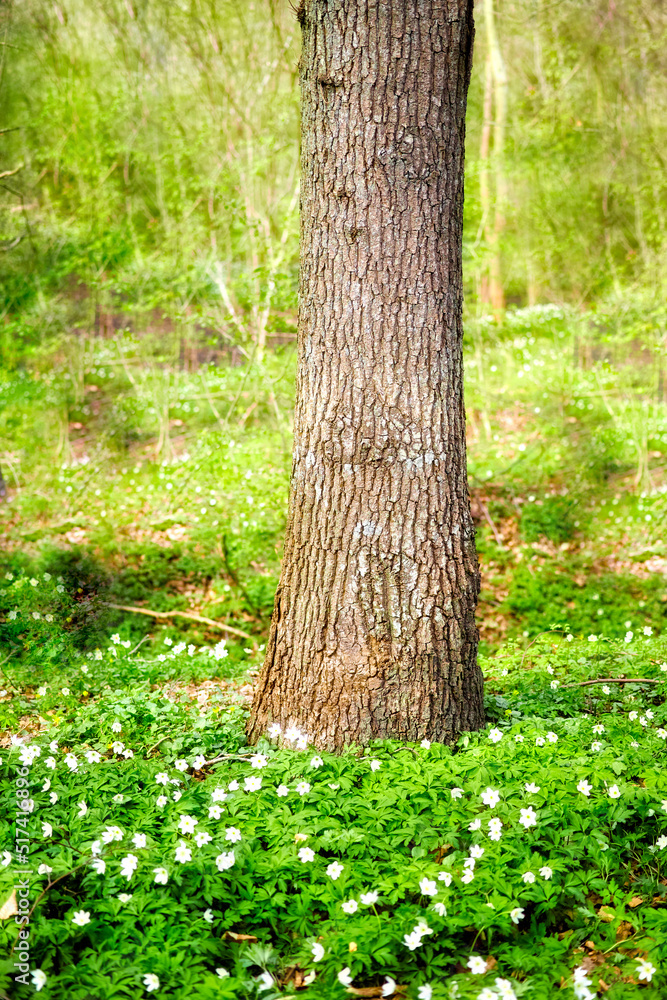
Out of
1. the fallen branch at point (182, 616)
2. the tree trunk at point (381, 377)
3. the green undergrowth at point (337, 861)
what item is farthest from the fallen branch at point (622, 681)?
the fallen branch at point (182, 616)

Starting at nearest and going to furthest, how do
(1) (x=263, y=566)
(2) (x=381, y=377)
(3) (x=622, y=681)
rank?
(2) (x=381, y=377) → (3) (x=622, y=681) → (1) (x=263, y=566)

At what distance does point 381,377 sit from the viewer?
2.94m

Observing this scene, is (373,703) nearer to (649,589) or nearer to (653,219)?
(649,589)

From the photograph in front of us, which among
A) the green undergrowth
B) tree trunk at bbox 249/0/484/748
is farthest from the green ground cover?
tree trunk at bbox 249/0/484/748

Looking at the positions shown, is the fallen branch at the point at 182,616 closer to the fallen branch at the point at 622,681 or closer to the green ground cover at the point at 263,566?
the green ground cover at the point at 263,566

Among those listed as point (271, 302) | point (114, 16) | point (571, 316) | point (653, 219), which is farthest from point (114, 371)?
point (653, 219)

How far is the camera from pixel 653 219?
412 inches

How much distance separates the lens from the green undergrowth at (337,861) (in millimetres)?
2064

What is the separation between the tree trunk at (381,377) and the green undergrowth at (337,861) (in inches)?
10.1

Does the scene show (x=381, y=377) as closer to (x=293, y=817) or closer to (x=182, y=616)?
(x=293, y=817)

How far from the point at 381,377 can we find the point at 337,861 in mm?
1756

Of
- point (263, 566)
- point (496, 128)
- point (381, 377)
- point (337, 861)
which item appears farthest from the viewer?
point (496, 128)

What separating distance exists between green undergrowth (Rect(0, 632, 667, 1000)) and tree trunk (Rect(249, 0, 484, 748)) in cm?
26

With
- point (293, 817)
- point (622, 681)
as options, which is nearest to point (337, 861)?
point (293, 817)
